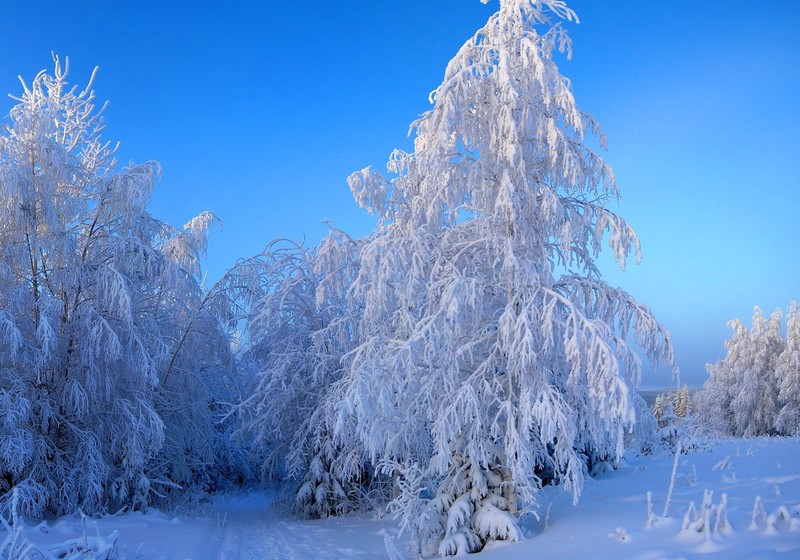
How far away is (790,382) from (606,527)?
29.9 metres

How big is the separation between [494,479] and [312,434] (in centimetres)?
672

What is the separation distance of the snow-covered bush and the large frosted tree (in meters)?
29.0

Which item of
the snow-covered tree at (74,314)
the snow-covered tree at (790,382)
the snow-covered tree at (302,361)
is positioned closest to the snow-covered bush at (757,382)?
the snow-covered tree at (790,382)

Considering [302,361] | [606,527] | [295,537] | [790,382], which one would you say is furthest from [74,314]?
[790,382]

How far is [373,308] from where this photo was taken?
29.4 ft

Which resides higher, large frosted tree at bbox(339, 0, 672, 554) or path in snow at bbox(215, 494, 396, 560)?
large frosted tree at bbox(339, 0, 672, 554)

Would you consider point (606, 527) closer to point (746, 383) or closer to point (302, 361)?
point (302, 361)

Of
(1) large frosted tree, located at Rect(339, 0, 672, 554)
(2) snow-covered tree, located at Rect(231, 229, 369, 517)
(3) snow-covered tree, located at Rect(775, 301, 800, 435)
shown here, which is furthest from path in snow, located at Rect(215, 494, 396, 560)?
(3) snow-covered tree, located at Rect(775, 301, 800, 435)

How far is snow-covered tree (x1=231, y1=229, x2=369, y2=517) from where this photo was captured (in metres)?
13.5

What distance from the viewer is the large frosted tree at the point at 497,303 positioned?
7.97 m

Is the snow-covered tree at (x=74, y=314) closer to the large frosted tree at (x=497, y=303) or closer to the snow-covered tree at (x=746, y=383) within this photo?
the large frosted tree at (x=497, y=303)

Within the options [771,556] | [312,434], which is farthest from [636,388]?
[312,434]

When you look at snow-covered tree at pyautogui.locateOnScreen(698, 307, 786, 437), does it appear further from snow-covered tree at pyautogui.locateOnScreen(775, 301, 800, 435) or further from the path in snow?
the path in snow

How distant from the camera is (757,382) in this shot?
111ft
